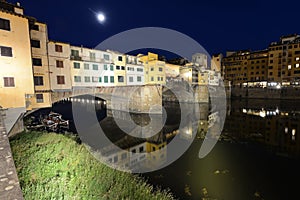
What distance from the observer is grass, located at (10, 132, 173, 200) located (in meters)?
7.59

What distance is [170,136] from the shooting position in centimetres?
2391

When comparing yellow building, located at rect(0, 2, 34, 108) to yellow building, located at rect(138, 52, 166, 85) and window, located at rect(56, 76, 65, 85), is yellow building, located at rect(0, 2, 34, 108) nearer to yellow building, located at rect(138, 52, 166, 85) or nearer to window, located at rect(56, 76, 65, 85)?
window, located at rect(56, 76, 65, 85)

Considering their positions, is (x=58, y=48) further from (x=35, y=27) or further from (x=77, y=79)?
(x=77, y=79)

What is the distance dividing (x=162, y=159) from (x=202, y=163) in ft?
12.9

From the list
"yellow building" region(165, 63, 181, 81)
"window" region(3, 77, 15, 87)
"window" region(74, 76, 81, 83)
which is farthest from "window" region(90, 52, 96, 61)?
"yellow building" region(165, 63, 181, 81)

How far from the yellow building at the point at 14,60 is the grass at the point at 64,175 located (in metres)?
3.82

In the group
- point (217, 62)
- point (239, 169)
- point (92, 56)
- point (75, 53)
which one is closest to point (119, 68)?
point (92, 56)

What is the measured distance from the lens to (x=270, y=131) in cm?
2436

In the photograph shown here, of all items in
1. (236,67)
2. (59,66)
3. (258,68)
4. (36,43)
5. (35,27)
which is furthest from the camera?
(236,67)

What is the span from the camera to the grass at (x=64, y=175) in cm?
759

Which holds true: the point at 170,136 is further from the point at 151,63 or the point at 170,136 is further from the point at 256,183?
the point at 151,63

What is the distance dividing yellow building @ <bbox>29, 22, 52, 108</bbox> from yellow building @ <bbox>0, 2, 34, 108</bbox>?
2.55 meters

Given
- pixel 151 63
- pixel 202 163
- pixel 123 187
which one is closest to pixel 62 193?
pixel 123 187

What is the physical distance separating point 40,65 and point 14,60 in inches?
172
